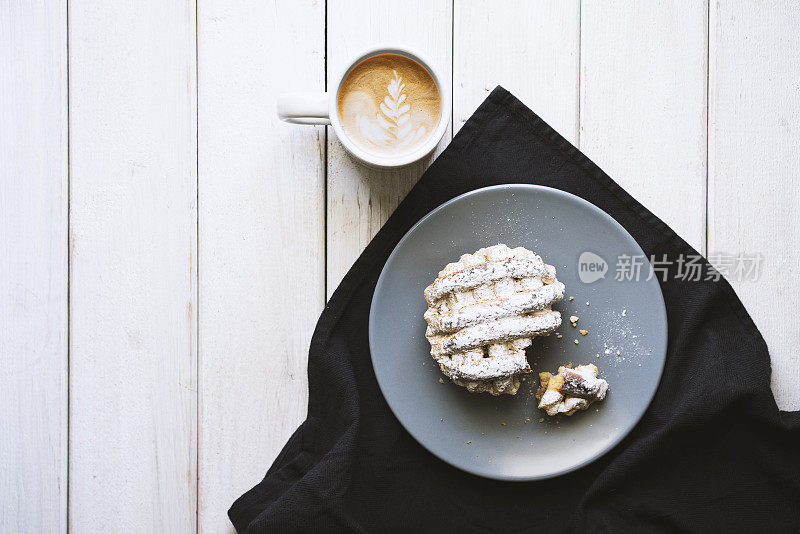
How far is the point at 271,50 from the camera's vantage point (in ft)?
3.67

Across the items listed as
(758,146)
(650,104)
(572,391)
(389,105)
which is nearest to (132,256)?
(389,105)

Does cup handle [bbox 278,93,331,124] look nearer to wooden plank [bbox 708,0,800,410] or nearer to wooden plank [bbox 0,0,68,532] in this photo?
wooden plank [bbox 0,0,68,532]

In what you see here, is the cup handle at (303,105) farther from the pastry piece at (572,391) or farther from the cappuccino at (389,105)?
the pastry piece at (572,391)

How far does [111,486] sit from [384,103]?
846 millimetres

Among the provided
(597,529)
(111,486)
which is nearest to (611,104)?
(597,529)

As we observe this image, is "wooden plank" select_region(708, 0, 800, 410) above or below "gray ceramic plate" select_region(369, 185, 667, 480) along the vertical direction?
above

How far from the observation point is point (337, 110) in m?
0.97

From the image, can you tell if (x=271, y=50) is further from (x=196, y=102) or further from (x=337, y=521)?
(x=337, y=521)

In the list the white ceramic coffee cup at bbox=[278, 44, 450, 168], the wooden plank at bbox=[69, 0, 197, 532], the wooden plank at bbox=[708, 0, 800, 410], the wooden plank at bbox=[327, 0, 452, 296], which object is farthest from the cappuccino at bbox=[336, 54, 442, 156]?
the wooden plank at bbox=[708, 0, 800, 410]

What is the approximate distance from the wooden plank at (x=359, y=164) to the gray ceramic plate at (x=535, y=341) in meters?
0.10

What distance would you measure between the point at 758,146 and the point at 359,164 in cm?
74

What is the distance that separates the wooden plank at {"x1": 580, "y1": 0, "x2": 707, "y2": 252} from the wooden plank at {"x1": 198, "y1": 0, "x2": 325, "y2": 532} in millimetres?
505

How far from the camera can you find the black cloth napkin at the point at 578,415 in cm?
106

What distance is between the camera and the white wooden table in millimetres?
1116
